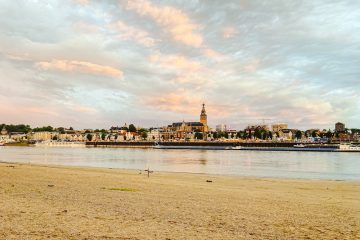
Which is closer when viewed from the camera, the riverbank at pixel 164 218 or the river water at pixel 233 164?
the riverbank at pixel 164 218

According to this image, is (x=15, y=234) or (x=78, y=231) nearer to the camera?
(x=15, y=234)

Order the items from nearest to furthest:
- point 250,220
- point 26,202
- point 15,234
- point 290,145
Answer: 1. point 15,234
2. point 250,220
3. point 26,202
4. point 290,145

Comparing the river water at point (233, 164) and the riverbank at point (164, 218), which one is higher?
the riverbank at point (164, 218)

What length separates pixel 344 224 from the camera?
434 inches

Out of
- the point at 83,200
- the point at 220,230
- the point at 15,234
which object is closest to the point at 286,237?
the point at 220,230

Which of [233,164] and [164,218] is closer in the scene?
[164,218]

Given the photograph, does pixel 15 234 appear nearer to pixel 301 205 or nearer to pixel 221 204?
pixel 221 204

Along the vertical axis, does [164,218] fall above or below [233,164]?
above

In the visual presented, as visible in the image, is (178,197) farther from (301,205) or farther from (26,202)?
(26,202)

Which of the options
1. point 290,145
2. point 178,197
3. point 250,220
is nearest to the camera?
point 250,220

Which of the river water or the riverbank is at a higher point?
the riverbank

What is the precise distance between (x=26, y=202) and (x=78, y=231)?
500 centimetres

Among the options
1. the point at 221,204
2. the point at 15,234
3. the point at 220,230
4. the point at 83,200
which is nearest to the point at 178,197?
the point at 221,204

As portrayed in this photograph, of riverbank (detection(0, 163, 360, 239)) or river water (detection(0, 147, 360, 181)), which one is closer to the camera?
riverbank (detection(0, 163, 360, 239))
